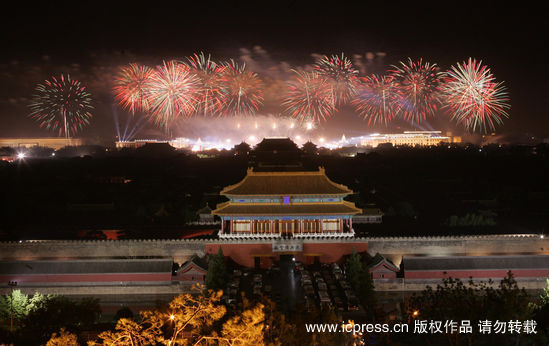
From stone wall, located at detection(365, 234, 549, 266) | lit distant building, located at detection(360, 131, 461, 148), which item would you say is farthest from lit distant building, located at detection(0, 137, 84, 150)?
stone wall, located at detection(365, 234, 549, 266)

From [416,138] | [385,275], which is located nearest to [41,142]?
[416,138]

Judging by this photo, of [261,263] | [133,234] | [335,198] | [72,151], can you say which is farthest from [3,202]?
[72,151]

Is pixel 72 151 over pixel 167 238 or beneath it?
over

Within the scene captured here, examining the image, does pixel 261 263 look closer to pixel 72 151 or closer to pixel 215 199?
pixel 215 199

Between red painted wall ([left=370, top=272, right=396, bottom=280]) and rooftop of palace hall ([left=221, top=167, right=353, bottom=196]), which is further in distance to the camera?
rooftop of palace hall ([left=221, top=167, right=353, bottom=196])

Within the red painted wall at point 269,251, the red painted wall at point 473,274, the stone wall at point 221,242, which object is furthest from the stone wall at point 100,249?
the red painted wall at point 473,274

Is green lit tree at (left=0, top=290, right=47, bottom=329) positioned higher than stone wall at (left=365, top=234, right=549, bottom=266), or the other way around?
stone wall at (left=365, top=234, right=549, bottom=266)

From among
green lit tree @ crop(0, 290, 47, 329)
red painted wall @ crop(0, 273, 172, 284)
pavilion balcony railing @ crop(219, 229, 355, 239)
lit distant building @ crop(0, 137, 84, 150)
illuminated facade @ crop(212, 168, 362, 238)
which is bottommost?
green lit tree @ crop(0, 290, 47, 329)

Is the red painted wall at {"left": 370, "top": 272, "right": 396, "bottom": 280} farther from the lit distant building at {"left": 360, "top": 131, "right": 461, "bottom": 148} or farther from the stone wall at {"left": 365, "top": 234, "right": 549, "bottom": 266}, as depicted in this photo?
the lit distant building at {"left": 360, "top": 131, "right": 461, "bottom": 148}
